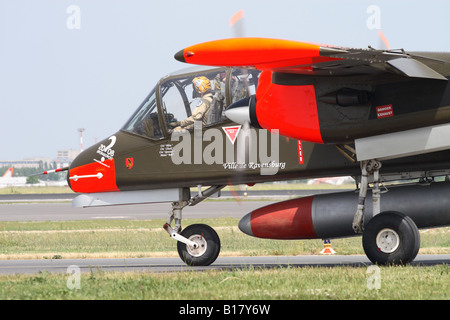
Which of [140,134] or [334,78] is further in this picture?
[140,134]

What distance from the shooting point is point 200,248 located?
620 inches

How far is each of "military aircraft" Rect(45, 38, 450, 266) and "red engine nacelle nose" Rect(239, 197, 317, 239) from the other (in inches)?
1.0

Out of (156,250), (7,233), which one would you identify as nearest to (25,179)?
(7,233)

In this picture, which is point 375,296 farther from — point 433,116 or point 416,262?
point 416,262

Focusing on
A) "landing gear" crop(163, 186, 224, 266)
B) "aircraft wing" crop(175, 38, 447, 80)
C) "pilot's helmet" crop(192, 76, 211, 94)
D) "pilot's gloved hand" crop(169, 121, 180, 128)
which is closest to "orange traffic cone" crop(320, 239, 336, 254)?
"landing gear" crop(163, 186, 224, 266)

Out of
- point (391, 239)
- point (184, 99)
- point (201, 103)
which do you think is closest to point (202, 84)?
point (201, 103)

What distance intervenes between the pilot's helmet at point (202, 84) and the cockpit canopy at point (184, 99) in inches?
3.1

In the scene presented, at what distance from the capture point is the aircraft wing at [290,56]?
11164 millimetres

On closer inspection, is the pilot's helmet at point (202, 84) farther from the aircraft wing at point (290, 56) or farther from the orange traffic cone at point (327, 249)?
the orange traffic cone at point (327, 249)

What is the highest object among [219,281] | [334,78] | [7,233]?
[334,78]

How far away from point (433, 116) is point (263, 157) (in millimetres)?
3764

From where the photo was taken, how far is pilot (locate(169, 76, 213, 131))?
15.3 metres

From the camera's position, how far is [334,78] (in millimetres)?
13359

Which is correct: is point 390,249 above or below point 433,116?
below
